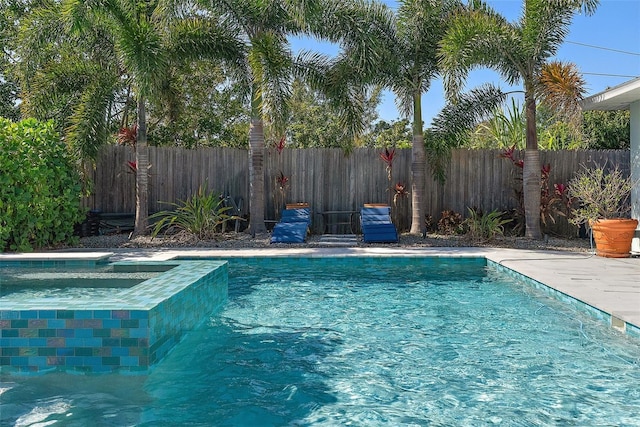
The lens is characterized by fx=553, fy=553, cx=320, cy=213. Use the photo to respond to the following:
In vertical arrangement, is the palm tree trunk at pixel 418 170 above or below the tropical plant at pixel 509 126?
below

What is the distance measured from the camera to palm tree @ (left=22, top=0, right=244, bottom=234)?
30.1 ft

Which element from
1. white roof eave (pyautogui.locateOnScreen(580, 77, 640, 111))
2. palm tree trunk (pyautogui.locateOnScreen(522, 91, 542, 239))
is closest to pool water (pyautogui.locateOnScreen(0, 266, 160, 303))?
palm tree trunk (pyautogui.locateOnScreen(522, 91, 542, 239))

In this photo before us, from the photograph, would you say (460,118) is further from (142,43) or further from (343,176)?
(142,43)

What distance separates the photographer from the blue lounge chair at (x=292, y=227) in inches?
388

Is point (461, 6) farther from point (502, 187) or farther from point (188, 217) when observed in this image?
point (188, 217)

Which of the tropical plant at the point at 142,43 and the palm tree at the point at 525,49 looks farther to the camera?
the palm tree at the point at 525,49

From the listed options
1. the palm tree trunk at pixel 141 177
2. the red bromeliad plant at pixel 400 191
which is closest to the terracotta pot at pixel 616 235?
the red bromeliad plant at pixel 400 191

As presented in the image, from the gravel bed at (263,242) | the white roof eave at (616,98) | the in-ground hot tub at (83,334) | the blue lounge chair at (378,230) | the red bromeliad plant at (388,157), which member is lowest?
the in-ground hot tub at (83,334)

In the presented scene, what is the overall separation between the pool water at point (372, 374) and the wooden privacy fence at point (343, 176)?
612 cm

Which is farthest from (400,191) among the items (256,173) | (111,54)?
(111,54)

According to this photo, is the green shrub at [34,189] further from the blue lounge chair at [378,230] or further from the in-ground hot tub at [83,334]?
the in-ground hot tub at [83,334]

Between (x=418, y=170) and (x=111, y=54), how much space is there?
657 centimetres

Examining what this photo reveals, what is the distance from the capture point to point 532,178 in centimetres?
1039

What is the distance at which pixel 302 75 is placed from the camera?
11.0 m
